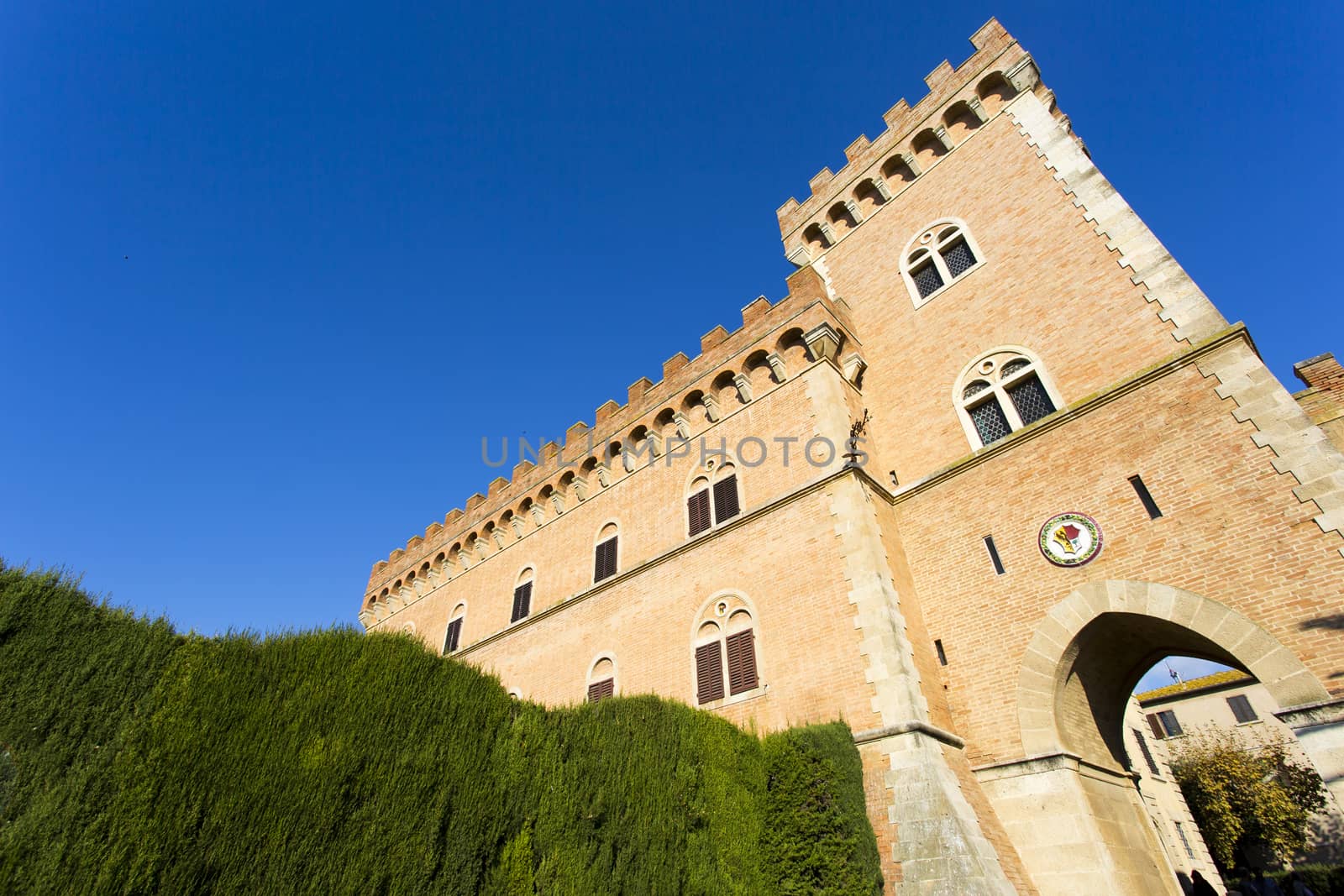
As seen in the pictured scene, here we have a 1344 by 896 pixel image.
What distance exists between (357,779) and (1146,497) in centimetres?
1179

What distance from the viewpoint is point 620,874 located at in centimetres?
836

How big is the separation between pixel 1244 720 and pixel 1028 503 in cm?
3445

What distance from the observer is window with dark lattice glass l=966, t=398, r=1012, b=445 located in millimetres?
13078

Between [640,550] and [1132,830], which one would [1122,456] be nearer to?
[1132,830]

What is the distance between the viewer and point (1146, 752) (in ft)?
66.9

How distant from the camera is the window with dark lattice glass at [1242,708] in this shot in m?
33.7

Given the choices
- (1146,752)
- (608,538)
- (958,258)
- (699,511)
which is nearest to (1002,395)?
(958,258)

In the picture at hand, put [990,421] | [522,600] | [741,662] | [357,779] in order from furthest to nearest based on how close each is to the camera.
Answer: [522,600]
[990,421]
[741,662]
[357,779]

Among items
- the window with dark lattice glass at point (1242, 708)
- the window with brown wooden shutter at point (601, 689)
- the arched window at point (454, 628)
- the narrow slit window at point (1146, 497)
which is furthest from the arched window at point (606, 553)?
the window with dark lattice glass at point (1242, 708)

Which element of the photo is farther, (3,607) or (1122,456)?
(1122,456)

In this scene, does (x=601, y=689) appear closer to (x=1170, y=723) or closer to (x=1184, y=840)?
(x=1184, y=840)

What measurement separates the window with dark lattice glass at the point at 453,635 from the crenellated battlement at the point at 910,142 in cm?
1649

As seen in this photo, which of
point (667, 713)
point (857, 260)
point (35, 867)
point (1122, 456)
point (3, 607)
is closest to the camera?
point (35, 867)

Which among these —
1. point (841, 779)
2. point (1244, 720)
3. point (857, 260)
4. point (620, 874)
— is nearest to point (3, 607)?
point (620, 874)
